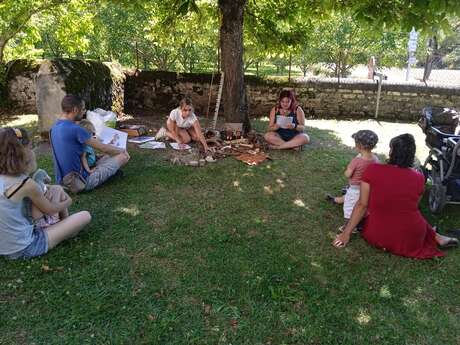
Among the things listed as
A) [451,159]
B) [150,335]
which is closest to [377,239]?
[451,159]

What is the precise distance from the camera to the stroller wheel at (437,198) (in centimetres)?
424

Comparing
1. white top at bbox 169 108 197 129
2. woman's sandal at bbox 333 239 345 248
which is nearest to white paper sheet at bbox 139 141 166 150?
white top at bbox 169 108 197 129

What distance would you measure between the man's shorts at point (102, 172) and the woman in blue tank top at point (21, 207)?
1.24m

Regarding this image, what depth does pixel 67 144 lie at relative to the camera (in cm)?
442

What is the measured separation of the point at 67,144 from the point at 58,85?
2.72 meters

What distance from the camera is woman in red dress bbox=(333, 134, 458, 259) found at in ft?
11.2

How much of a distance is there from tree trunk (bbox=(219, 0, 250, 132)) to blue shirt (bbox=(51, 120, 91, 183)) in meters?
3.68

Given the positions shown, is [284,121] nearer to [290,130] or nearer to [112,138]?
[290,130]

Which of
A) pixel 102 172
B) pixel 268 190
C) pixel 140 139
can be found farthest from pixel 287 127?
pixel 102 172

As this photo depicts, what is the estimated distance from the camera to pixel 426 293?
3.13 meters

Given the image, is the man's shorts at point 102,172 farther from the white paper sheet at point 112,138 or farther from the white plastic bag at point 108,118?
the white plastic bag at point 108,118

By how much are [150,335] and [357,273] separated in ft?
6.16

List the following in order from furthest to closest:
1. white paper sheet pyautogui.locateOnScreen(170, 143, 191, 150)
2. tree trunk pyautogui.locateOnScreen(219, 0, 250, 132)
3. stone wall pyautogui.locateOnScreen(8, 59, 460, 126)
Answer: stone wall pyautogui.locateOnScreen(8, 59, 460, 126) < tree trunk pyautogui.locateOnScreen(219, 0, 250, 132) < white paper sheet pyautogui.locateOnScreen(170, 143, 191, 150)

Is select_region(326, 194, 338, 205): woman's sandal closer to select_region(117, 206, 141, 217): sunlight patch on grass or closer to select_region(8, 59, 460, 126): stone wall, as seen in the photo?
select_region(117, 206, 141, 217): sunlight patch on grass
